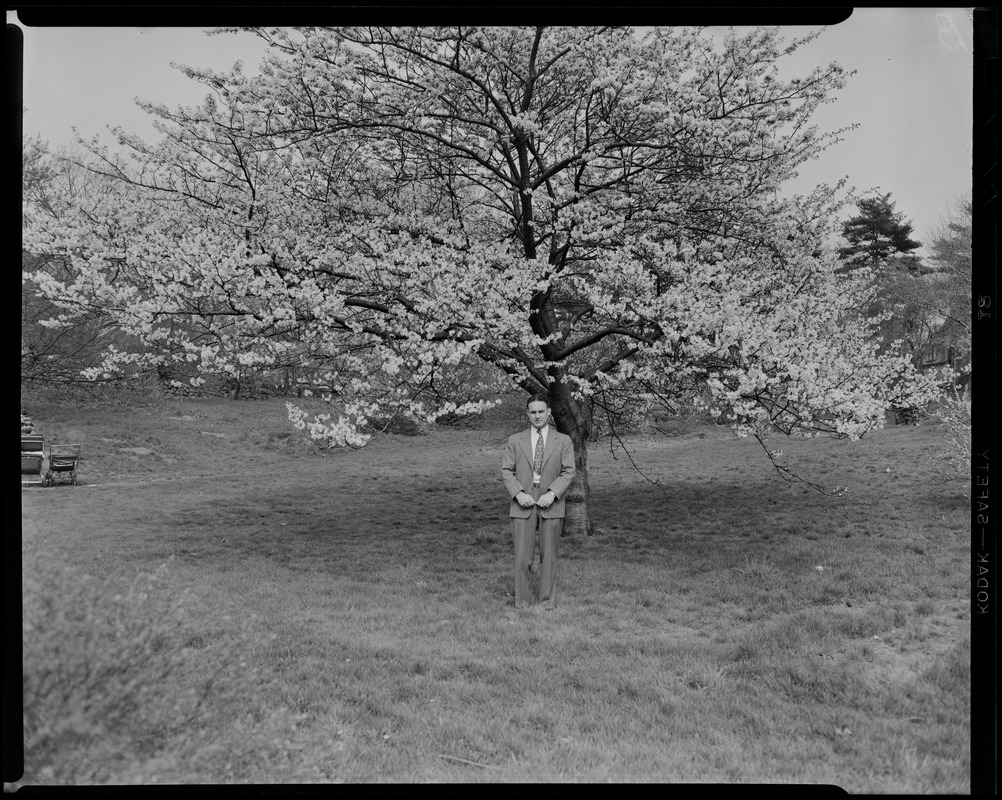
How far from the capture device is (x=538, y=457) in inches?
210

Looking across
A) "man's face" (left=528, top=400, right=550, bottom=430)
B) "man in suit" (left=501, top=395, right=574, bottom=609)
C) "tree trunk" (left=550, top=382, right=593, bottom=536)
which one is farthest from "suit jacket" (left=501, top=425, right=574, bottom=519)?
"tree trunk" (left=550, top=382, right=593, bottom=536)

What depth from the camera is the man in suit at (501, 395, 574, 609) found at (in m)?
5.29

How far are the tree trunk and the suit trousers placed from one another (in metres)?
2.58

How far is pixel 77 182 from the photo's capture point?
615 centimetres

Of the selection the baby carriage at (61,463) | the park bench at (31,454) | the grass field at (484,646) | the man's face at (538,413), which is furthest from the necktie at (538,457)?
the baby carriage at (61,463)

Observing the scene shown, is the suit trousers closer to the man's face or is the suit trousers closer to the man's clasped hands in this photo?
the man's clasped hands

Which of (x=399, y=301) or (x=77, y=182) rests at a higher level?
(x=77, y=182)

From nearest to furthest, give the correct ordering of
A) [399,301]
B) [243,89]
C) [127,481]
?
[243,89]
[399,301]
[127,481]

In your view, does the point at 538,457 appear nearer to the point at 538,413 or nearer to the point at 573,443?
the point at 538,413

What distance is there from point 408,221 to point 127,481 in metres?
7.05

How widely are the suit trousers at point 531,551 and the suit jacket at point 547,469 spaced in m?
0.06

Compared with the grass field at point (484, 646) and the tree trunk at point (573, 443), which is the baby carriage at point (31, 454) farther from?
the tree trunk at point (573, 443)
